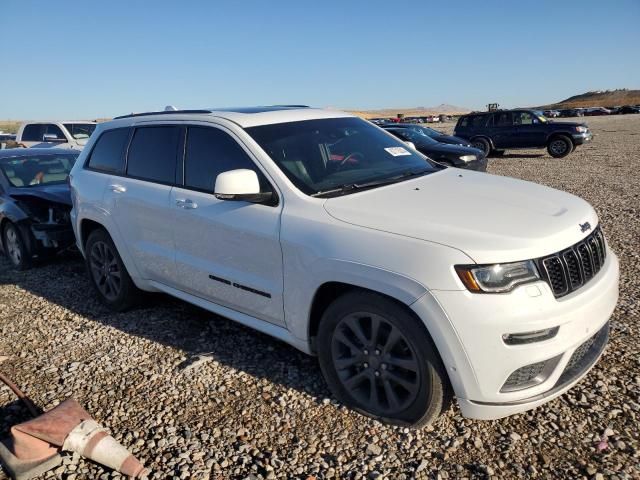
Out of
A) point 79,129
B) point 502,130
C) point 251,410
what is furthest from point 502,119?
point 251,410

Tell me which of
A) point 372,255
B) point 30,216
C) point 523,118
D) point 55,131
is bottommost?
point 30,216

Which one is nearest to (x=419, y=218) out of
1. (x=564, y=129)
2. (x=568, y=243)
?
(x=568, y=243)

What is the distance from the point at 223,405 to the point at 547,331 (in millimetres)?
1963

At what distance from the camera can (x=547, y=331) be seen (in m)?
2.38

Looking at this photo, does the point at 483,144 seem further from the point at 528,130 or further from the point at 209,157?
the point at 209,157

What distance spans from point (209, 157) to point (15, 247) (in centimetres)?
410

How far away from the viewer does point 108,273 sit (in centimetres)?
471

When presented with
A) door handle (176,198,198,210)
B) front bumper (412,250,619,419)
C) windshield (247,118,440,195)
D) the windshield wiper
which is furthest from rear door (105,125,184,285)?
front bumper (412,250,619,419)

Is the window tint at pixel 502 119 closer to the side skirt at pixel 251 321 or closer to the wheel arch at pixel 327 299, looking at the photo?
the side skirt at pixel 251 321

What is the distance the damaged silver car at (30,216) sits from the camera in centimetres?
A: 609

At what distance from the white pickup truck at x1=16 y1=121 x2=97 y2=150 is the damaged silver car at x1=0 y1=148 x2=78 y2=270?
790 centimetres

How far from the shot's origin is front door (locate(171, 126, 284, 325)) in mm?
3135

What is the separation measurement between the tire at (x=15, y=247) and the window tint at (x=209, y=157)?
11.7 ft

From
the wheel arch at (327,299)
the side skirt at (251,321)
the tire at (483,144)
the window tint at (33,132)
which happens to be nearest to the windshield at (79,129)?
the window tint at (33,132)
